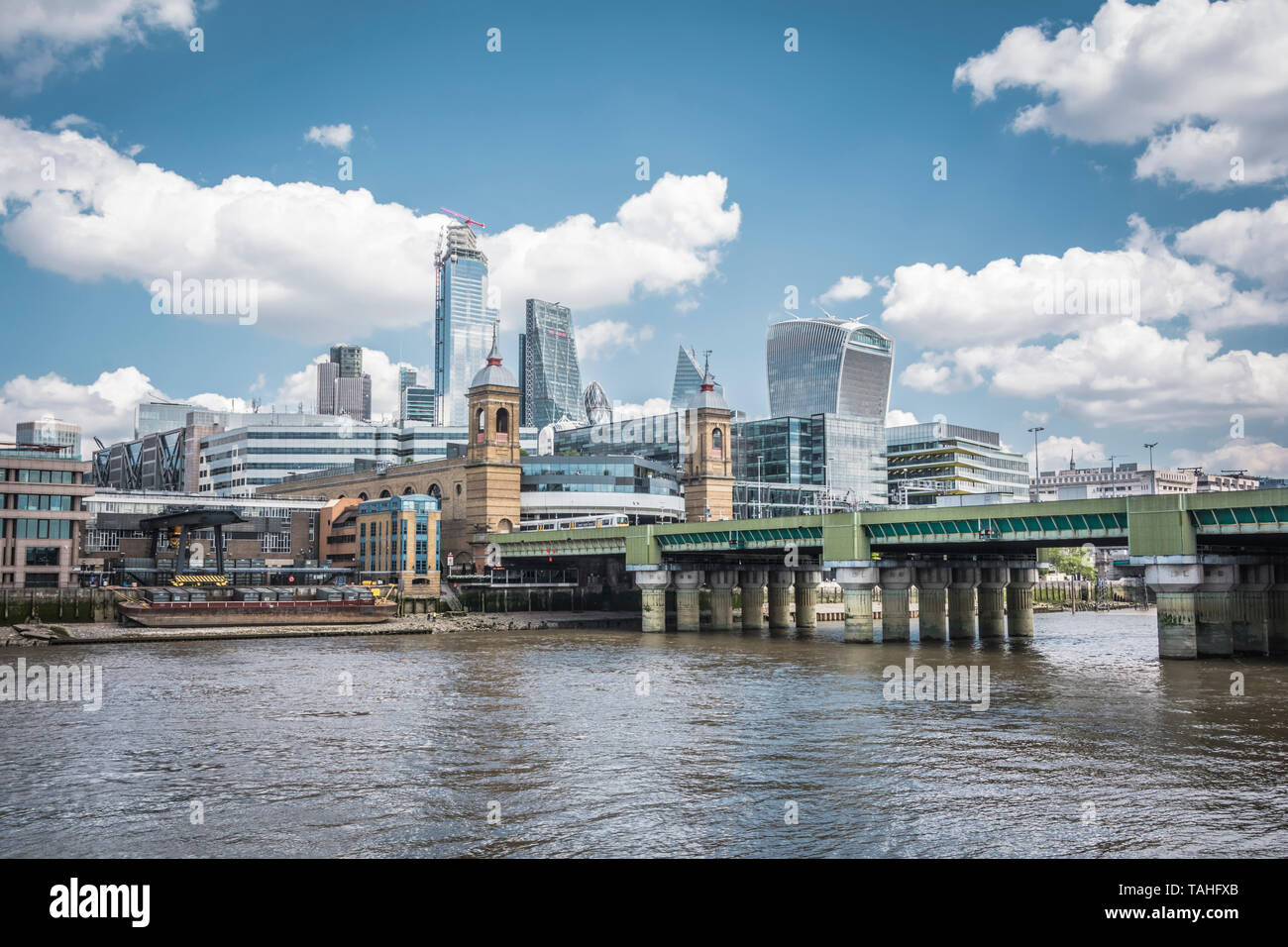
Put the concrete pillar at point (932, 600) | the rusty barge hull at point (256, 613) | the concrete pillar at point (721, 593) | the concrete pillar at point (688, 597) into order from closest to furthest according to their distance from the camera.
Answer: the concrete pillar at point (932, 600)
the rusty barge hull at point (256, 613)
the concrete pillar at point (688, 597)
the concrete pillar at point (721, 593)

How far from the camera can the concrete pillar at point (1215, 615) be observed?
2596 inches

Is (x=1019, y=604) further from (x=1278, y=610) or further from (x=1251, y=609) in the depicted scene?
(x=1251, y=609)

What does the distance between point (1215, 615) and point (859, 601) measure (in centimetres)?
2762

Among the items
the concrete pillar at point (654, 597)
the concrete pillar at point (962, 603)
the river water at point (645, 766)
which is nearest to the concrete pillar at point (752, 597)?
the concrete pillar at point (654, 597)

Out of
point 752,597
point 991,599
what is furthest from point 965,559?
point 752,597

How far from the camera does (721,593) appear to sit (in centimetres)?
11419

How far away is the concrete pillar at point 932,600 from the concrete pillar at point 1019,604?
29.7ft

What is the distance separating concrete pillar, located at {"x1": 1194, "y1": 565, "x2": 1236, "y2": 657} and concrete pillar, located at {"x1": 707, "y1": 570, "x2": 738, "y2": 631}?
53.8 m

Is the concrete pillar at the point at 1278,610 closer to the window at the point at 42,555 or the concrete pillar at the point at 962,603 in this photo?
the concrete pillar at the point at 962,603

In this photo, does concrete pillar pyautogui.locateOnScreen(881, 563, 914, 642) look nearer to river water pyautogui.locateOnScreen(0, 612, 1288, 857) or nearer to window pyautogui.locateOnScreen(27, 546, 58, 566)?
river water pyautogui.locateOnScreen(0, 612, 1288, 857)

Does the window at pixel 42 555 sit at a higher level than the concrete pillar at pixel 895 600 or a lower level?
higher
